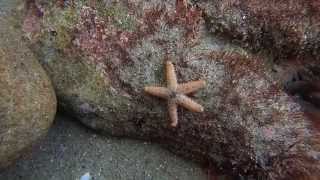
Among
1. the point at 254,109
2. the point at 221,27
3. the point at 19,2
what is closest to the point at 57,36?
the point at 19,2

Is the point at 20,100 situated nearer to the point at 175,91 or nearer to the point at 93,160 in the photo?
the point at 93,160

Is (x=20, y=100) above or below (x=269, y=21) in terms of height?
below

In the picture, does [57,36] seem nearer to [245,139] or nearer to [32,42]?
[32,42]

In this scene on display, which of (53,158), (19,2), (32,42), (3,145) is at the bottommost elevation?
(53,158)

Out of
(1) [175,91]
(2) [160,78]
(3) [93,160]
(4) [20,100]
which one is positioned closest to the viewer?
(4) [20,100]

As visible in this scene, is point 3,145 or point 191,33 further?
point 191,33

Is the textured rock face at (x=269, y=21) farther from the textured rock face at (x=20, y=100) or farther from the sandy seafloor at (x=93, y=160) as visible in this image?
the textured rock face at (x=20, y=100)

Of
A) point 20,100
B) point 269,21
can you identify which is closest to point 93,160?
point 20,100
